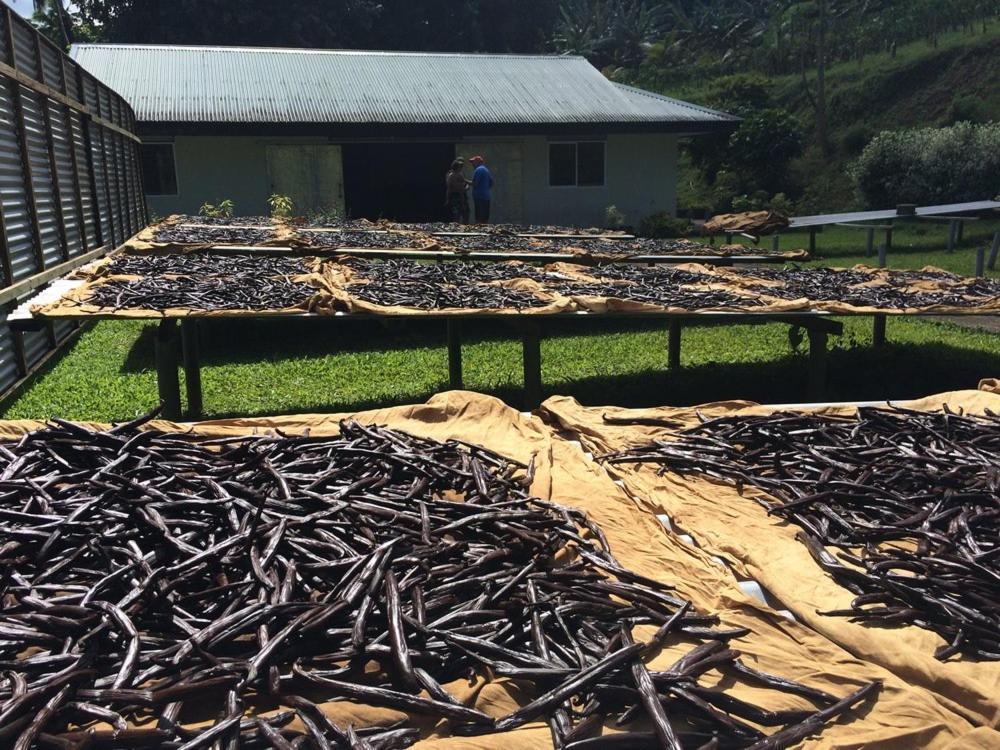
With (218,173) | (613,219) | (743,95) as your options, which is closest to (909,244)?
(613,219)

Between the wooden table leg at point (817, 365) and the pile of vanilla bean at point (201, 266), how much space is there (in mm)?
5622

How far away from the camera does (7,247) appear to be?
771 centimetres

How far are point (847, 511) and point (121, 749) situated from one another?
2929 millimetres

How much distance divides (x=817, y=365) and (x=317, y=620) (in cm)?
669

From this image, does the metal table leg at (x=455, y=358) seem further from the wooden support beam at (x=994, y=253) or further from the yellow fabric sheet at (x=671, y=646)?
the wooden support beam at (x=994, y=253)

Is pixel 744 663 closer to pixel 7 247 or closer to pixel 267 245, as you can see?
pixel 7 247

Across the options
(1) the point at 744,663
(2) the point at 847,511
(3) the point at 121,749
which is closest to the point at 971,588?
(2) the point at 847,511

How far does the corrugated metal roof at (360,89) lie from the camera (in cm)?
2264

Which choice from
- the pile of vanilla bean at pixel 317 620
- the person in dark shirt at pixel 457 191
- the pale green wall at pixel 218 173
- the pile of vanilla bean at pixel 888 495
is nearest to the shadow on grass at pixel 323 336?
the pile of vanilla bean at pixel 888 495

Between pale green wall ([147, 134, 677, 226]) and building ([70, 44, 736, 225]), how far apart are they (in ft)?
0.12

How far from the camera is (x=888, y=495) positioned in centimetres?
374

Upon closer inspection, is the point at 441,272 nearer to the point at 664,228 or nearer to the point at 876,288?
the point at 876,288

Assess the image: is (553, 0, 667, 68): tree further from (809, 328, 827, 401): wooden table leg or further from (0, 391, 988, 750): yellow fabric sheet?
(0, 391, 988, 750): yellow fabric sheet

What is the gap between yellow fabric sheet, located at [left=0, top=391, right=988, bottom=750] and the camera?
2.36m
